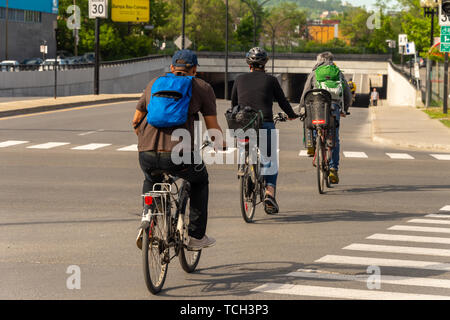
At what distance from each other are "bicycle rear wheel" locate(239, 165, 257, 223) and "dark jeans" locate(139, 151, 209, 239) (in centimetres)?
283

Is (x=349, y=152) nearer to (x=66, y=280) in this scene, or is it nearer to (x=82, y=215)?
(x=82, y=215)

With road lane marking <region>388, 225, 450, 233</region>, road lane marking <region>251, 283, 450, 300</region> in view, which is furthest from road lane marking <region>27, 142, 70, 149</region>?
road lane marking <region>251, 283, 450, 300</region>

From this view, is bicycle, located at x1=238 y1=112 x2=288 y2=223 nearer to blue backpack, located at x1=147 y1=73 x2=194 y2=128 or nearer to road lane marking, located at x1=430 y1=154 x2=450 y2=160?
blue backpack, located at x1=147 y1=73 x2=194 y2=128

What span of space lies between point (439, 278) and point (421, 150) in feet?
46.4

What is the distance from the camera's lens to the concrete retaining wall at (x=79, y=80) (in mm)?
54406

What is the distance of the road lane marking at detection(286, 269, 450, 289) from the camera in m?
7.22

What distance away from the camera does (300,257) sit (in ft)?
27.2

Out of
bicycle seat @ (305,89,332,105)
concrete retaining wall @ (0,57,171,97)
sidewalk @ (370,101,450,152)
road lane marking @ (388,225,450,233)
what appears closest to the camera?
road lane marking @ (388,225,450,233)

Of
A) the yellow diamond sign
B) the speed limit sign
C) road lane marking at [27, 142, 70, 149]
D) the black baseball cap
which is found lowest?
road lane marking at [27, 142, 70, 149]

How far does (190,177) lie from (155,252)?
65 centimetres

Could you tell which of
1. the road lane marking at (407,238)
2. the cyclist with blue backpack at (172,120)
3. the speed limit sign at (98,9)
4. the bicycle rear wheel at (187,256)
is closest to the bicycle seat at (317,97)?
the road lane marking at (407,238)

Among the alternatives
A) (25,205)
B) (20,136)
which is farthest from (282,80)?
(25,205)

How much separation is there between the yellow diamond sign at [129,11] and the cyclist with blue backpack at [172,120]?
88.3 metres
